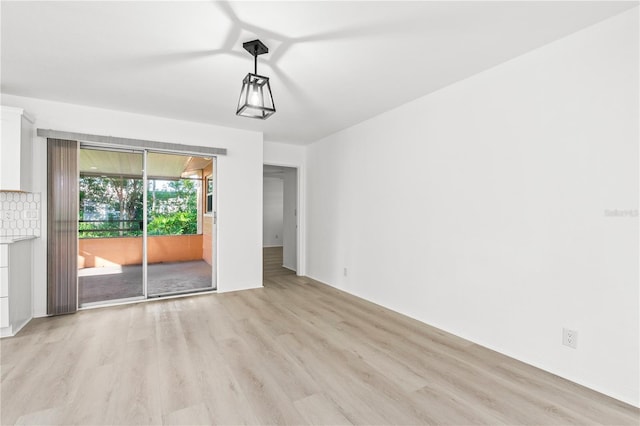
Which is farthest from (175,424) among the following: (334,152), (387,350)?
(334,152)

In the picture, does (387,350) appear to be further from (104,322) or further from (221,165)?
(221,165)

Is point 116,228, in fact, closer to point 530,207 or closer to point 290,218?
point 290,218

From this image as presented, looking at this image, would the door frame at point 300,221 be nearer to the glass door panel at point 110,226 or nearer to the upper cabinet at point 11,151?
the glass door panel at point 110,226

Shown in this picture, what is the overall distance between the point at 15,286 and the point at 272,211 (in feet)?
24.0

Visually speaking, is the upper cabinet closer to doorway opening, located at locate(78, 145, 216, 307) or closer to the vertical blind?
the vertical blind

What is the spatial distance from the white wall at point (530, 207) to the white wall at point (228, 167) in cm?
207

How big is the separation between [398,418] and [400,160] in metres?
2.76

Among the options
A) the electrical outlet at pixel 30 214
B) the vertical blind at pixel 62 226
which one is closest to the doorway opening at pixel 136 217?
the vertical blind at pixel 62 226

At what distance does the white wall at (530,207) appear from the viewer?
202 cm

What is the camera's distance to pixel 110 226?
4.11 metres

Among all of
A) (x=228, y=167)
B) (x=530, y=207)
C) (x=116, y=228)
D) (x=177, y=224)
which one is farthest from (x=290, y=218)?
(x=530, y=207)

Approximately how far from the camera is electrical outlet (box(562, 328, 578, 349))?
7.22 ft

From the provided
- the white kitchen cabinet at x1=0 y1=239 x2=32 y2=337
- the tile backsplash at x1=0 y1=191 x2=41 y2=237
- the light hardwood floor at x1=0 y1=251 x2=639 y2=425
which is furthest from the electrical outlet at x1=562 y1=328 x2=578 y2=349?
the tile backsplash at x1=0 y1=191 x2=41 y2=237

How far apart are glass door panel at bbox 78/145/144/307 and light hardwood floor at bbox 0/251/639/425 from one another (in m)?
0.71
